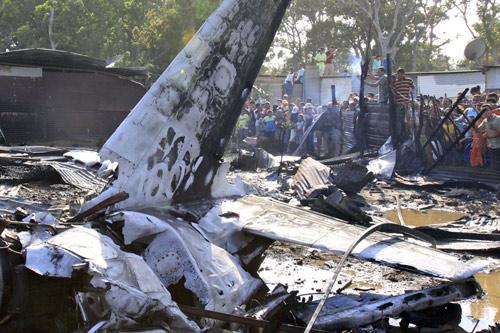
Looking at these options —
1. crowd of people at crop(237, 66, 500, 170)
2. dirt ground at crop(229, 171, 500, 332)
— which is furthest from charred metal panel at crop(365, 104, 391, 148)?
dirt ground at crop(229, 171, 500, 332)

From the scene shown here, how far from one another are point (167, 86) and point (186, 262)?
2095 mm

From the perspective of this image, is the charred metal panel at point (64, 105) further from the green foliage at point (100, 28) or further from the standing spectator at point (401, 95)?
the green foliage at point (100, 28)

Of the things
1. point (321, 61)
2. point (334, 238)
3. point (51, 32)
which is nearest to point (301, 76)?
point (321, 61)

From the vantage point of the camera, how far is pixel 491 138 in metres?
11.8

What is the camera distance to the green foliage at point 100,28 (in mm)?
29469

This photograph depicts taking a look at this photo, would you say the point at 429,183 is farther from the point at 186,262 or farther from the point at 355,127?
the point at 186,262

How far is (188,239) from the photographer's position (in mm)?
4582

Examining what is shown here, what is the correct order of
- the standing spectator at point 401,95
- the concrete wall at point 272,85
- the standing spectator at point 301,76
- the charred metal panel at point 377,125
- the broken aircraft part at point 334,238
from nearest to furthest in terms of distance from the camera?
the broken aircraft part at point 334,238, the standing spectator at point 401,95, the charred metal panel at point 377,125, the standing spectator at point 301,76, the concrete wall at point 272,85

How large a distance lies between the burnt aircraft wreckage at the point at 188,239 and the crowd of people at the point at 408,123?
763 cm

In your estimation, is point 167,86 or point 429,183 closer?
point 167,86

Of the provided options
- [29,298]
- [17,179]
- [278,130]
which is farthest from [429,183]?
[29,298]

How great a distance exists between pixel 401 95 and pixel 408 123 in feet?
2.42

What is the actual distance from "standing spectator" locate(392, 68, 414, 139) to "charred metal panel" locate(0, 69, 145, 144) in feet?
22.1

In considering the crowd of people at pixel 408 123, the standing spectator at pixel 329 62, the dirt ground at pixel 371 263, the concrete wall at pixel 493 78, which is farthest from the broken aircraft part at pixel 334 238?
the standing spectator at pixel 329 62
